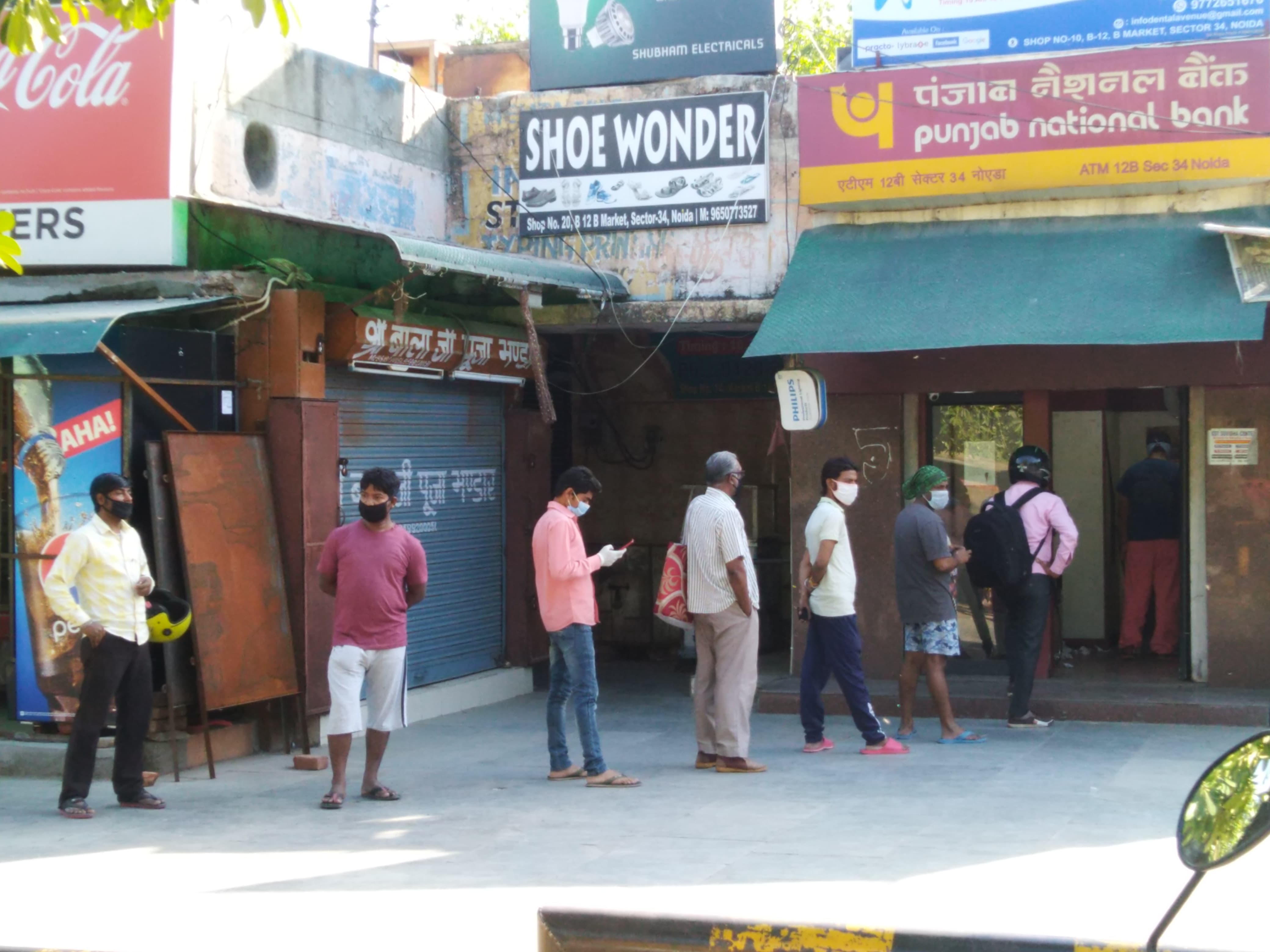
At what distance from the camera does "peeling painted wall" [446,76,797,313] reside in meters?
11.2

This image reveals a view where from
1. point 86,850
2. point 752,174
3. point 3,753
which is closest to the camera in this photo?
point 86,850

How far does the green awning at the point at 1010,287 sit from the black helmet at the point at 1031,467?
102cm

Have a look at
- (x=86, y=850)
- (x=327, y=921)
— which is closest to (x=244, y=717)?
(x=86, y=850)

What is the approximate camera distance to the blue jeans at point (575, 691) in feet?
27.2

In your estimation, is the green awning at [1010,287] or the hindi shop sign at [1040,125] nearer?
the green awning at [1010,287]

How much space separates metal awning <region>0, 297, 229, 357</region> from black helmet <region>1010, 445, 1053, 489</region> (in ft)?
17.9

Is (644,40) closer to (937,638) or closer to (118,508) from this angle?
(937,638)

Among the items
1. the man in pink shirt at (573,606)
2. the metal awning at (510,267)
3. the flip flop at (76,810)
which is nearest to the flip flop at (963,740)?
the man in pink shirt at (573,606)

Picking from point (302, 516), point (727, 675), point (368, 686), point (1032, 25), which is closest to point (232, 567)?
point (302, 516)

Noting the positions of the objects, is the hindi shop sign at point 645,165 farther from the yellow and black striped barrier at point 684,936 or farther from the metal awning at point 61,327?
the yellow and black striped barrier at point 684,936

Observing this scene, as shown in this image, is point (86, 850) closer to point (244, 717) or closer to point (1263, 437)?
point (244, 717)

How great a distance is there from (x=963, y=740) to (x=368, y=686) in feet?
12.7

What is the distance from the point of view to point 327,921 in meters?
5.78

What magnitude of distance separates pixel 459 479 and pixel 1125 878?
6.47 m
